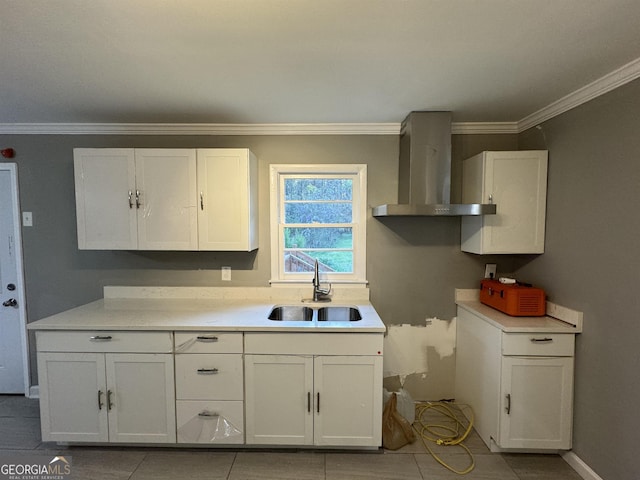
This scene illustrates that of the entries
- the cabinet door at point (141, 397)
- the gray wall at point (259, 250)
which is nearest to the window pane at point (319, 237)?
the gray wall at point (259, 250)

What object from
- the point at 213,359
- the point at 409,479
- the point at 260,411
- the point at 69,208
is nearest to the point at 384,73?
the point at 213,359

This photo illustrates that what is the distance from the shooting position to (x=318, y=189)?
274 cm

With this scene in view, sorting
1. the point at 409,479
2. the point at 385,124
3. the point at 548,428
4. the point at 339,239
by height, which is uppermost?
the point at 385,124

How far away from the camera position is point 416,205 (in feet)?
7.18

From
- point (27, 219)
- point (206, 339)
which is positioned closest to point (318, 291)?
point (206, 339)

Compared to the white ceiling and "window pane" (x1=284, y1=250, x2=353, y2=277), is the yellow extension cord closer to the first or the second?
"window pane" (x1=284, y1=250, x2=353, y2=277)

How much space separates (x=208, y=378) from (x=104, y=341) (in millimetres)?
720

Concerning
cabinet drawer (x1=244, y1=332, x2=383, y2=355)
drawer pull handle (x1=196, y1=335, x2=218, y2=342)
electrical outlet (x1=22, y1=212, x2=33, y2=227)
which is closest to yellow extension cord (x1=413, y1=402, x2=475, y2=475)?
cabinet drawer (x1=244, y1=332, x2=383, y2=355)

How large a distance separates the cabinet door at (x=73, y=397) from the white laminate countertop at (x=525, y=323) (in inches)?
103

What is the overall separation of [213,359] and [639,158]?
2.68m

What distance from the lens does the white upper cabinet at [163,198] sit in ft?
7.64

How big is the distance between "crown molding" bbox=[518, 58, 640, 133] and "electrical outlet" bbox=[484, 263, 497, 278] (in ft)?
3.74

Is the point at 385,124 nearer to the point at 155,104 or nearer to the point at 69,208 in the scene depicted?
the point at 155,104

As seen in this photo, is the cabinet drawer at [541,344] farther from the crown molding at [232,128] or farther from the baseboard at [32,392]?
the baseboard at [32,392]
